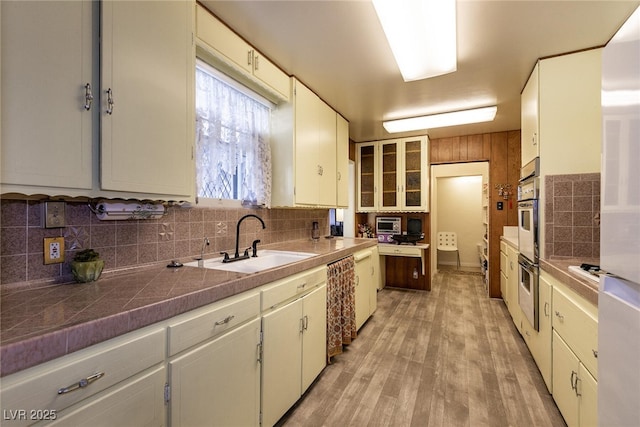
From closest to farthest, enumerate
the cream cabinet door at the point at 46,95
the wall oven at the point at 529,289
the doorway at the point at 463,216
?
the cream cabinet door at the point at 46,95
the wall oven at the point at 529,289
the doorway at the point at 463,216

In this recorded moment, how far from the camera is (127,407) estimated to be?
88cm

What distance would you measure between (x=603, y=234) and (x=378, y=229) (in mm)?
3816

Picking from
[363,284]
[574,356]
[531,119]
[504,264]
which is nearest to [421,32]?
[531,119]

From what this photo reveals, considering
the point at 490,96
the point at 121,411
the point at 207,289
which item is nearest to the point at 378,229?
the point at 490,96

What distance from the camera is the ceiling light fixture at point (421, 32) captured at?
146cm

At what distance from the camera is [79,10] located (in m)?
1.04

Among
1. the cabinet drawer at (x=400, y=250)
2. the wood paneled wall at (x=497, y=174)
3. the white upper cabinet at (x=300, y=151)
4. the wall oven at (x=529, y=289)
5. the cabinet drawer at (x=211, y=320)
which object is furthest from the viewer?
the cabinet drawer at (x=400, y=250)

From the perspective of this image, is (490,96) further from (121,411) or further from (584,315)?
(121,411)

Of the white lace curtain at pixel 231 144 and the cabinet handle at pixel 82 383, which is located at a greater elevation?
the white lace curtain at pixel 231 144

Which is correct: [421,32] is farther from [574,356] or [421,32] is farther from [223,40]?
[574,356]

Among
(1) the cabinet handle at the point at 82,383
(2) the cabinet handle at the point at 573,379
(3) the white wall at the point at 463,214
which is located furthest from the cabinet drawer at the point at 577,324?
(3) the white wall at the point at 463,214

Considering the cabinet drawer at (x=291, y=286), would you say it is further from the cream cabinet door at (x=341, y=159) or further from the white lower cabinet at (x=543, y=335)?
the white lower cabinet at (x=543, y=335)

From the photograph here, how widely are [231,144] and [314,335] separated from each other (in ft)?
4.88

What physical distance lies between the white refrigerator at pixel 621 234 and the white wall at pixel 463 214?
18.2 feet
